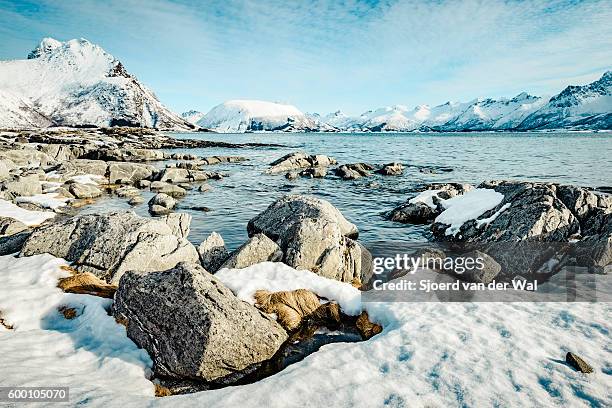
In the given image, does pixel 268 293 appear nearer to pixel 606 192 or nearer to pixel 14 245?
pixel 14 245

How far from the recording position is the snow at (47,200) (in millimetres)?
20391

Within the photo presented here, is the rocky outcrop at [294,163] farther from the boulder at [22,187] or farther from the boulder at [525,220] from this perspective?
the boulder at [525,220]

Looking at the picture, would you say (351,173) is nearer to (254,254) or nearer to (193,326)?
(254,254)

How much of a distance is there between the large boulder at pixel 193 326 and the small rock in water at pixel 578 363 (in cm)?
530

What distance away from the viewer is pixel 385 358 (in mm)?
6516

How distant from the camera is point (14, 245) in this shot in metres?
11.2

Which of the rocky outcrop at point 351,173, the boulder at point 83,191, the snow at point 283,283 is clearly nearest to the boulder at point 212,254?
the snow at point 283,283

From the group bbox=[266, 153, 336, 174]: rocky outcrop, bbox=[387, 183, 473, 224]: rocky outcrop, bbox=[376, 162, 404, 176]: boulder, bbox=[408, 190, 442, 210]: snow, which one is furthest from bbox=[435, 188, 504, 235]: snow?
bbox=[266, 153, 336, 174]: rocky outcrop

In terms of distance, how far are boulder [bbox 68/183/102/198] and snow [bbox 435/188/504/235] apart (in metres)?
23.1

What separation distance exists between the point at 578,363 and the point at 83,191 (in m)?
27.7

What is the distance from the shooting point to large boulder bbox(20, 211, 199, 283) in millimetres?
9938

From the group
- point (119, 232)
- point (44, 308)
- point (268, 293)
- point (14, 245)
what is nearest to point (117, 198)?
point (14, 245)

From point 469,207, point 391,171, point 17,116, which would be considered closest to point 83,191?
point 469,207

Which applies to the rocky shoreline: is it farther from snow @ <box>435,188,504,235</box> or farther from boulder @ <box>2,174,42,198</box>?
boulder @ <box>2,174,42,198</box>
